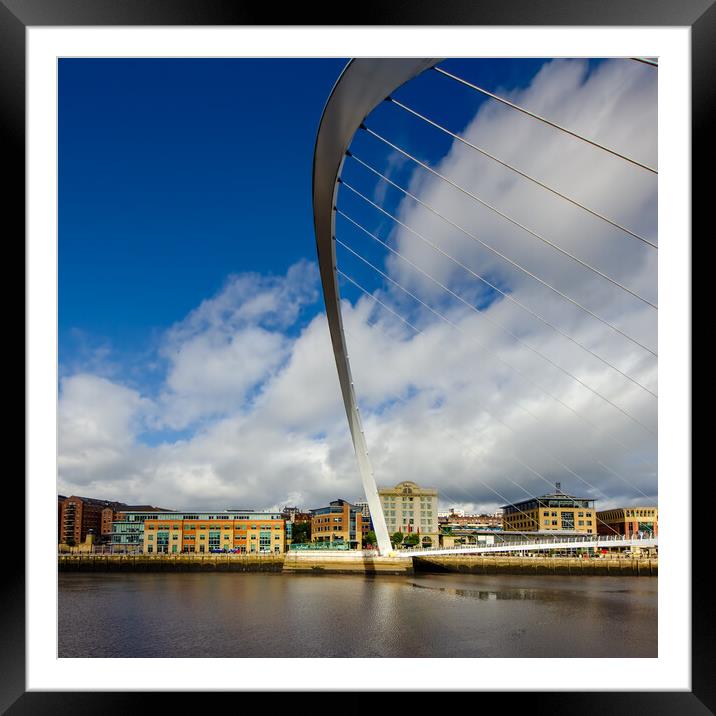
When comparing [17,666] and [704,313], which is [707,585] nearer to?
[704,313]

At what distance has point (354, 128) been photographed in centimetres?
624

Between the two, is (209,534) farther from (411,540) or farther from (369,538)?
(411,540)

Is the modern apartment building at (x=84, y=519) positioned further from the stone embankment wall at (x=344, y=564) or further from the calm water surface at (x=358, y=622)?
the calm water surface at (x=358, y=622)

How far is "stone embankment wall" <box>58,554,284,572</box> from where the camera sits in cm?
2603

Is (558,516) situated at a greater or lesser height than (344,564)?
lesser

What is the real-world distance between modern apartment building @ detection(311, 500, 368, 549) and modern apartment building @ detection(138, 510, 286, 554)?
4.43 meters

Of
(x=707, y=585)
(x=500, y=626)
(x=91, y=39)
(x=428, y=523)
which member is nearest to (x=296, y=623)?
(x=500, y=626)

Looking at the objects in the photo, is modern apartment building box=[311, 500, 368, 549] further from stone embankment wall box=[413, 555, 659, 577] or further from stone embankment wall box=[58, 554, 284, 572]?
stone embankment wall box=[413, 555, 659, 577]

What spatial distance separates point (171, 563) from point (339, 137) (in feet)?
80.1

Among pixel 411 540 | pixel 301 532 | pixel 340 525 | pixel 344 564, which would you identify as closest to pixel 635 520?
pixel 411 540

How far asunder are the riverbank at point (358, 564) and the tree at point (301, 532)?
18.0 metres

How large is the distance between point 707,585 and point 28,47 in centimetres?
382

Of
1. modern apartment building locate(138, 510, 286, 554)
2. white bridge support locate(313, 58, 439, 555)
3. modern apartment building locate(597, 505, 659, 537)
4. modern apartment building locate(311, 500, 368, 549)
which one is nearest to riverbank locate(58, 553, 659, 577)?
white bridge support locate(313, 58, 439, 555)

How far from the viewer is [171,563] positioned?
27.2m
